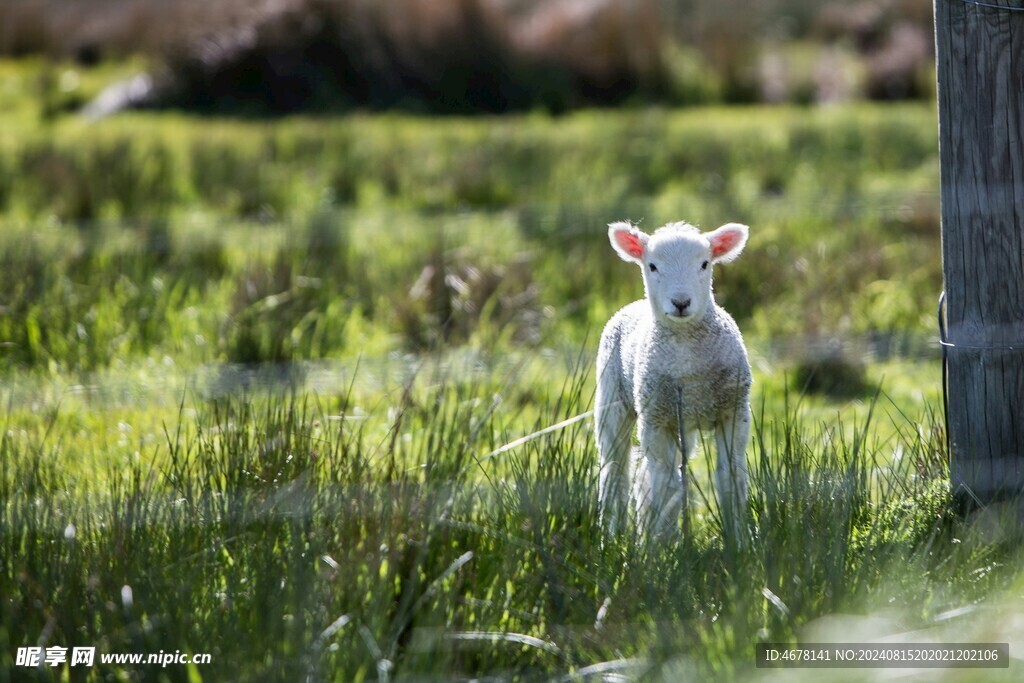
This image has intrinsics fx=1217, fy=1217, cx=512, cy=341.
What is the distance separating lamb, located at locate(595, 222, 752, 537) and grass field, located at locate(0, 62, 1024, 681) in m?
0.11

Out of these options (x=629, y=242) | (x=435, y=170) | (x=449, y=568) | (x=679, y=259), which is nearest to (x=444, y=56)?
(x=435, y=170)

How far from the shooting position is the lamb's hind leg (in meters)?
3.04

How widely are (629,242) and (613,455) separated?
63 centimetres

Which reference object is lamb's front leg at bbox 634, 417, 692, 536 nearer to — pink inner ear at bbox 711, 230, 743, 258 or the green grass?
the green grass

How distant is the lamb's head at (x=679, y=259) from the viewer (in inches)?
126

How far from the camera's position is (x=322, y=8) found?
13.5 m

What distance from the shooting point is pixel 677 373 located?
3.30 m

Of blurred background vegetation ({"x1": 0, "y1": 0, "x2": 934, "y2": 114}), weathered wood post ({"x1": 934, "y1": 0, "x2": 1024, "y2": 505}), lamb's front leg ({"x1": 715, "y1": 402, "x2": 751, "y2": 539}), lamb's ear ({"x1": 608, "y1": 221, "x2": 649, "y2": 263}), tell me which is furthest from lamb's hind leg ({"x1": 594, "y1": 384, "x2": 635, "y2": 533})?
blurred background vegetation ({"x1": 0, "y1": 0, "x2": 934, "y2": 114})

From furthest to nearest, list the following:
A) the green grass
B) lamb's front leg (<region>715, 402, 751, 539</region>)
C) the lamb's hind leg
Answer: lamb's front leg (<region>715, 402, 751, 539</region>) → the lamb's hind leg → the green grass

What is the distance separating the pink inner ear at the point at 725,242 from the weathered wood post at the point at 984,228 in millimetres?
549

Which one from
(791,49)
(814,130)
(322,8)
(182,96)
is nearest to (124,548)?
(814,130)

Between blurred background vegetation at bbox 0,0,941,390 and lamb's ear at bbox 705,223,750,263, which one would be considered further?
blurred background vegetation at bbox 0,0,941,390

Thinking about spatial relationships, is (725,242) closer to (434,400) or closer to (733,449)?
(733,449)

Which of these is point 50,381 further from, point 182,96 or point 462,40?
point 462,40
